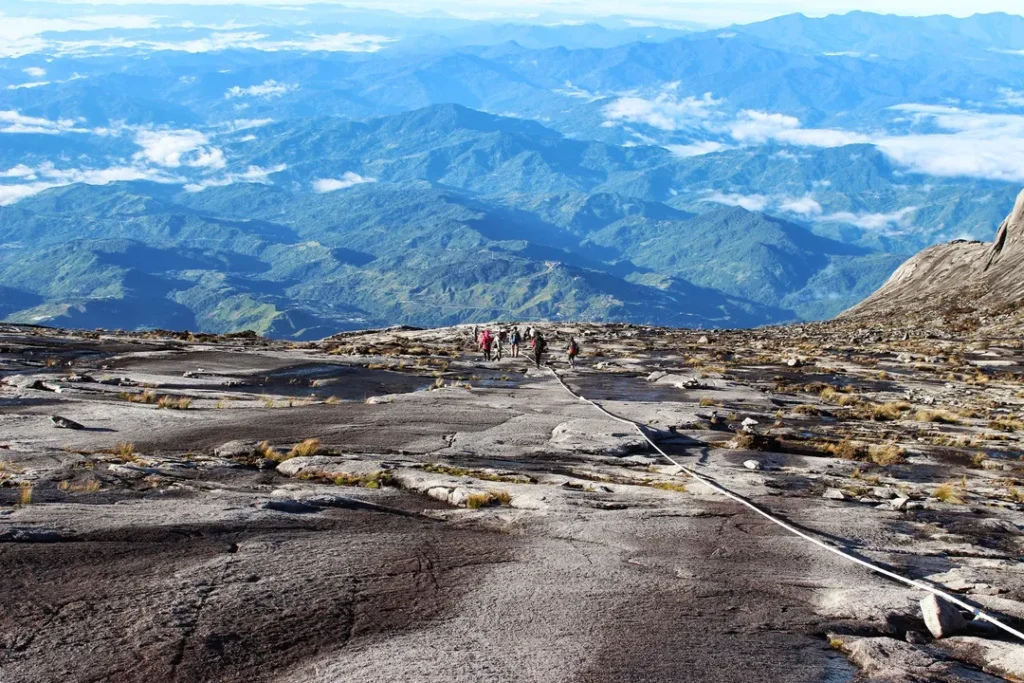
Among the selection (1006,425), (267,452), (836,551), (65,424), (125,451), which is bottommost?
(1006,425)

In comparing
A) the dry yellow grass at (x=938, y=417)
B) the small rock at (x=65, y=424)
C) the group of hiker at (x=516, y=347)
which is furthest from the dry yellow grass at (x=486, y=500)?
the group of hiker at (x=516, y=347)

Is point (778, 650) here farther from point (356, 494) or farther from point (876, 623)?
point (356, 494)

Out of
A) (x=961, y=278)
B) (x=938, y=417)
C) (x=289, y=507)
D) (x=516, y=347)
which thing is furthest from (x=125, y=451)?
(x=961, y=278)

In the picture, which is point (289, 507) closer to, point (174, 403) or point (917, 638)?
point (917, 638)

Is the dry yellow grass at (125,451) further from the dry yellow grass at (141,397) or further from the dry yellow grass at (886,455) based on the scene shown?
the dry yellow grass at (886,455)

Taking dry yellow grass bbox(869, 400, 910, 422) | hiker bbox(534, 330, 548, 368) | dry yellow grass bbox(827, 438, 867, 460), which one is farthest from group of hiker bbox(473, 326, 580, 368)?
dry yellow grass bbox(827, 438, 867, 460)

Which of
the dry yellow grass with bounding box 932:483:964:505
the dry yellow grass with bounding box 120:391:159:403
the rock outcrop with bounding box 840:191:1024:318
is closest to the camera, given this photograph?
the dry yellow grass with bounding box 932:483:964:505

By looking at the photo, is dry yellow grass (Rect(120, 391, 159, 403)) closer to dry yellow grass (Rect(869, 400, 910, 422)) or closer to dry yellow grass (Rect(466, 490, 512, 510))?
dry yellow grass (Rect(466, 490, 512, 510))
